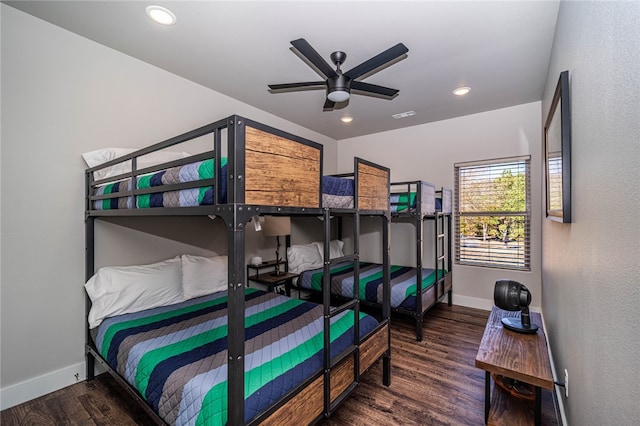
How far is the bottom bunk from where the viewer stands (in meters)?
3.06

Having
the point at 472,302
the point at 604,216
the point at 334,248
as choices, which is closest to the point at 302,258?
the point at 334,248

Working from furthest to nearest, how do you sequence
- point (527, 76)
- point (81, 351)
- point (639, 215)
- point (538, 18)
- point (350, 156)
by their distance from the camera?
point (350, 156), point (527, 76), point (81, 351), point (538, 18), point (639, 215)

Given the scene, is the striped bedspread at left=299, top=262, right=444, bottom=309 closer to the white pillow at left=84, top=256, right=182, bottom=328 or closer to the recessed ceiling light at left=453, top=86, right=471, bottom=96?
the white pillow at left=84, top=256, right=182, bottom=328

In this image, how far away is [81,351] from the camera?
2.26 m

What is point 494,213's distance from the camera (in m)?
3.78

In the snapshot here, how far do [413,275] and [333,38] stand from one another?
293cm

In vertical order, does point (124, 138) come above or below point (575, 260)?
above

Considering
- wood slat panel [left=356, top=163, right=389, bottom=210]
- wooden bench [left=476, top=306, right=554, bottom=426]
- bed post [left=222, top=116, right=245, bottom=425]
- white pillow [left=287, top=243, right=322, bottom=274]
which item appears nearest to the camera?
bed post [left=222, top=116, right=245, bottom=425]

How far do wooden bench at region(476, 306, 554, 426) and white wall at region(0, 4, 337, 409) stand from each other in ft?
9.93

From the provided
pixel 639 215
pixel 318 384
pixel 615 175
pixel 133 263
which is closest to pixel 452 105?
pixel 615 175

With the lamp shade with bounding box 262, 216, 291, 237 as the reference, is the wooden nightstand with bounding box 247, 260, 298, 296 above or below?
below

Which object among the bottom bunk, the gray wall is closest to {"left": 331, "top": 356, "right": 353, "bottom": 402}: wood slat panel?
the bottom bunk

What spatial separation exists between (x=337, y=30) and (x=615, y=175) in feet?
6.37

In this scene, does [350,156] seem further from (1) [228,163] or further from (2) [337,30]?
(1) [228,163]
